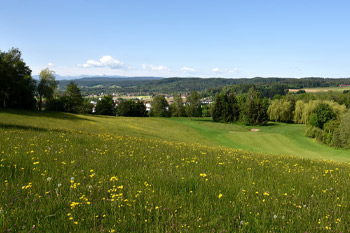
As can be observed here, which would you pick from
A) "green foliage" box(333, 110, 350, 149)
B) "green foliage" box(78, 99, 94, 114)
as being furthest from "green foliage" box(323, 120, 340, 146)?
"green foliage" box(78, 99, 94, 114)

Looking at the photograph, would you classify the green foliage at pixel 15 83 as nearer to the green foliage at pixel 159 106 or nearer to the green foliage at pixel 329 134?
the green foliage at pixel 159 106

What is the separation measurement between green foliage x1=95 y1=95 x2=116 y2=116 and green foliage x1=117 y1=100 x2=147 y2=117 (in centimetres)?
413

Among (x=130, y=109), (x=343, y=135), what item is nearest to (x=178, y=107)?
(x=130, y=109)

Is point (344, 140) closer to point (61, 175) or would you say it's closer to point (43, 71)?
point (61, 175)

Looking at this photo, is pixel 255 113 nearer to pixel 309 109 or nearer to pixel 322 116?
pixel 309 109

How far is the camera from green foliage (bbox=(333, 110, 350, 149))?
43.1 m

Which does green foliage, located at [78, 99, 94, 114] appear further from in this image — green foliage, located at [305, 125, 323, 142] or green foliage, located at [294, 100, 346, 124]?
green foliage, located at [294, 100, 346, 124]

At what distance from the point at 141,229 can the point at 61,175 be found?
349 cm

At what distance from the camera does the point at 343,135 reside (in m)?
43.5

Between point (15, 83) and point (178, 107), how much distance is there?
217 ft

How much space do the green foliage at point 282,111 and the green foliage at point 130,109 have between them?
55592 mm

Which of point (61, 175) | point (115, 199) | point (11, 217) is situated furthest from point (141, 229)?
point (61, 175)

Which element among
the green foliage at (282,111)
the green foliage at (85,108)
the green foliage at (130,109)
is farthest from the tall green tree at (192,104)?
the green foliage at (85,108)

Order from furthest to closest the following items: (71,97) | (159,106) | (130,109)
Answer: (159,106) → (130,109) → (71,97)
